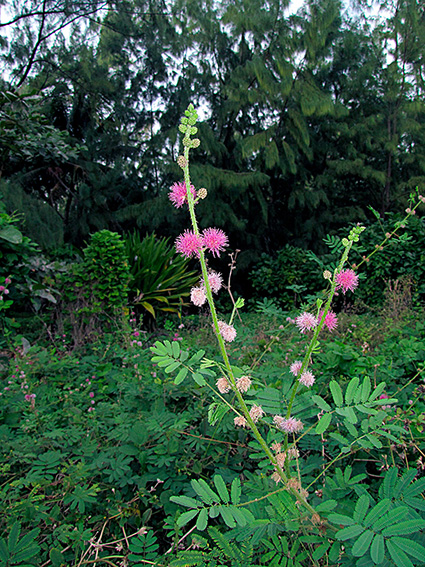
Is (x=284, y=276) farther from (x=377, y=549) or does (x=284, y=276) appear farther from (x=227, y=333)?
(x=377, y=549)

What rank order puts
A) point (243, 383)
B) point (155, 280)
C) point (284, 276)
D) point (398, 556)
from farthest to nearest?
1. point (284, 276)
2. point (155, 280)
3. point (243, 383)
4. point (398, 556)

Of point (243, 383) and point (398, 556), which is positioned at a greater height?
point (243, 383)

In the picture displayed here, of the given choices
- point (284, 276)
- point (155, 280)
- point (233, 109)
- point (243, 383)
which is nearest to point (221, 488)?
point (243, 383)

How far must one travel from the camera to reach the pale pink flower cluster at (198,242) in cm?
66

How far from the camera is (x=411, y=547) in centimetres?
53

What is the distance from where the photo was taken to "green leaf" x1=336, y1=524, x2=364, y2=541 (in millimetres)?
561

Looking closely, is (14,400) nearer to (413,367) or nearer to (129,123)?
(413,367)

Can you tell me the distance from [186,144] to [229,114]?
7.60 metres

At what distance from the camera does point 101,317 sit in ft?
11.9

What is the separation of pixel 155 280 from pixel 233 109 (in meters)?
4.41

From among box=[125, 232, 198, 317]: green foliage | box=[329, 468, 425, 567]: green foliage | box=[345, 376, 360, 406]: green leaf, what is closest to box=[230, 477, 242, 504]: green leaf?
box=[329, 468, 425, 567]: green foliage

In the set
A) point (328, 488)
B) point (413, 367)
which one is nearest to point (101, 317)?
point (413, 367)

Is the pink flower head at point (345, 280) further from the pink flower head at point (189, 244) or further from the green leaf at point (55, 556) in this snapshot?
the green leaf at point (55, 556)

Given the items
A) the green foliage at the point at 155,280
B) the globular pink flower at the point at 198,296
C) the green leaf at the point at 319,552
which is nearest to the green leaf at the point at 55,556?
the green leaf at the point at 319,552
